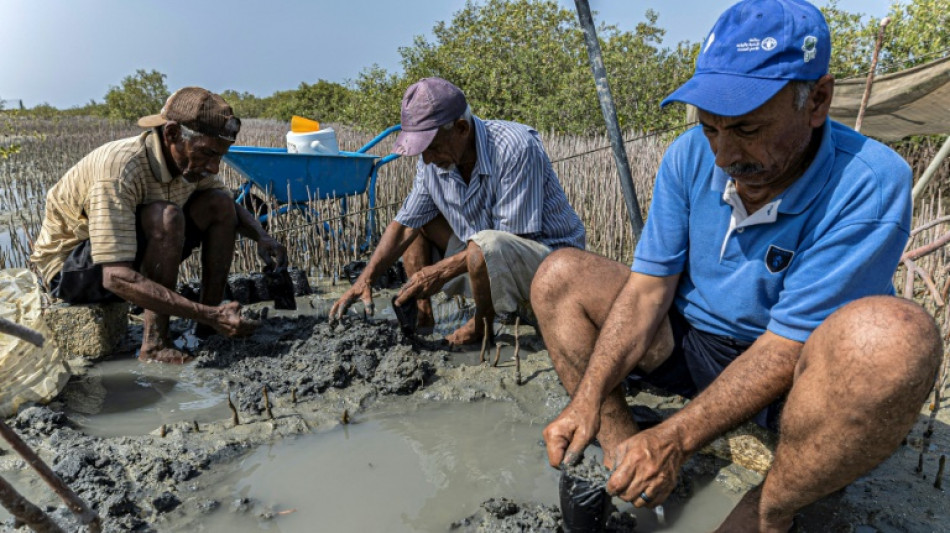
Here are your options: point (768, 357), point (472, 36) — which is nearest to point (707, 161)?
point (768, 357)

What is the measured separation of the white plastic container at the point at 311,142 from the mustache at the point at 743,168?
3.80m

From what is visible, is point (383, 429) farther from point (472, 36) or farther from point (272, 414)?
point (472, 36)

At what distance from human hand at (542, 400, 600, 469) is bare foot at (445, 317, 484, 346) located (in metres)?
1.71

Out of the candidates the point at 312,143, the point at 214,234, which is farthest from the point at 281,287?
the point at 312,143

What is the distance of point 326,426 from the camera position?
8.60 ft

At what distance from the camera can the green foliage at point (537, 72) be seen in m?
9.44

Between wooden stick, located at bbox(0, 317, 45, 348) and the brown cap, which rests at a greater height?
the brown cap

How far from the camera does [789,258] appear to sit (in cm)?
168

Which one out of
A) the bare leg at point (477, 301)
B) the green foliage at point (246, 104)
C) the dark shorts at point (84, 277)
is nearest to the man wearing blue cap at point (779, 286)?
the bare leg at point (477, 301)

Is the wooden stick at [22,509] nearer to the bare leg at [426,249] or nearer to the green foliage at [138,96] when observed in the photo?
the bare leg at [426,249]

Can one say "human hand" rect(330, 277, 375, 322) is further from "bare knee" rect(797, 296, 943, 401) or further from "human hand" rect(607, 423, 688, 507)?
"bare knee" rect(797, 296, 943, 401)

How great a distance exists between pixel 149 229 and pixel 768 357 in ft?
9.43

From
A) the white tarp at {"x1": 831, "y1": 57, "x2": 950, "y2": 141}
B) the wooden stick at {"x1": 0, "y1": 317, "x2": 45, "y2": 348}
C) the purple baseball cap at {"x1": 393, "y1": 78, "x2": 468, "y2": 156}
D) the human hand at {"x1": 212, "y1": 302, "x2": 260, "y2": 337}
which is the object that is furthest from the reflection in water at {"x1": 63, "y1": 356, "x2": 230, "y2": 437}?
the white tarp at {"x1": 831, "y1": 57, "x2": 950, "y2": 141}

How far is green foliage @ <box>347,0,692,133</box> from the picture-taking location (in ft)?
31.0
